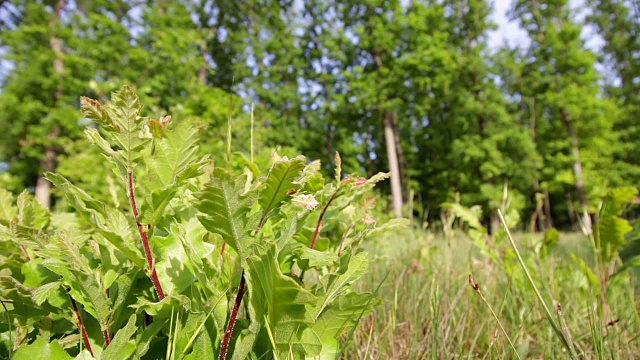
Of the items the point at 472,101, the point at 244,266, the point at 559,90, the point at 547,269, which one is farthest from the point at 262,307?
the point at 559,90

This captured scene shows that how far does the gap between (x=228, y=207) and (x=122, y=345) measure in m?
0.26

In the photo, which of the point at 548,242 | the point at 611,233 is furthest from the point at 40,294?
the point at 548,242

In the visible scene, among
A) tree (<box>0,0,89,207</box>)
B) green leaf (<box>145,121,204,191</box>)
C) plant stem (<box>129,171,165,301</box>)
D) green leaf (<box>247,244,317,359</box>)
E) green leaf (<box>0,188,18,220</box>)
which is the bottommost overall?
green leaf (<box>247,244,317,359</box>)

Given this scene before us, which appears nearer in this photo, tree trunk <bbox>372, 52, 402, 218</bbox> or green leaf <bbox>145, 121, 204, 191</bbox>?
green leaf <bbox>145, 121, 204, 191</bbox>

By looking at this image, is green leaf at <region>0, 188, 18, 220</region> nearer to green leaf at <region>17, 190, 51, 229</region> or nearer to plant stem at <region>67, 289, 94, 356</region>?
green leaf at <region>17, 190, 51, 229</region>

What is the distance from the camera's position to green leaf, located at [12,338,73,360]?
21.2 inches

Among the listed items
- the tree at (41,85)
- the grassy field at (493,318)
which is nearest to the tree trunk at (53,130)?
the tree at (41,85)

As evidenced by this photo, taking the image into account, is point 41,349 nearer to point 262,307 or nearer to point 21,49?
point 262,307

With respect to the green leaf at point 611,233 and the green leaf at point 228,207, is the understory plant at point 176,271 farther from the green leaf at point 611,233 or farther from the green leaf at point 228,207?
the green leaf at point 611,233

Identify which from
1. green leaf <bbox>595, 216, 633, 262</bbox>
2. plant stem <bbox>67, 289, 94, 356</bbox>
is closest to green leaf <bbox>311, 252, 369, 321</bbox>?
plant stem <bbox>67, 289, 94, 356</bbox>

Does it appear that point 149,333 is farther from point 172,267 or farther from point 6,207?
point 6,207

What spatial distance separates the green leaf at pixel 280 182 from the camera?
1.68 feet

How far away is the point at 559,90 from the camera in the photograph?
15.3 metres

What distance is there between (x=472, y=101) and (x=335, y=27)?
20.1 feet
